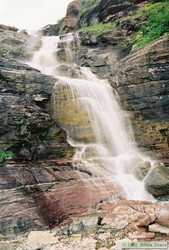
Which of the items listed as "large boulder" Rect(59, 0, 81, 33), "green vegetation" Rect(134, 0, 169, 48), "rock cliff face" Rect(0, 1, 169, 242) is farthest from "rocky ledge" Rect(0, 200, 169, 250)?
"large boulder" Rect(59, 0, 81, 33)

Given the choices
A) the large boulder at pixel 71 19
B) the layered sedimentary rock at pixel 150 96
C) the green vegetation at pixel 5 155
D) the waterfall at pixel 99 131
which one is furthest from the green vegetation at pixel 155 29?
the large boulder at pixel 71 19

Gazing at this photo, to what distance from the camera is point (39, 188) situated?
10281 millimetres

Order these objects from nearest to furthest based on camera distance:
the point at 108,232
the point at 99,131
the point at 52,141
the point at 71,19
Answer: the point at 108,232
the point at 52,141
the point at 99,131
the point at 71,19

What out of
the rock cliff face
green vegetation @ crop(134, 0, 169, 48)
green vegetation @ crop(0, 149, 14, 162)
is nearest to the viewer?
the rock cliff face

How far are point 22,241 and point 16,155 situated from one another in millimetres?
3689

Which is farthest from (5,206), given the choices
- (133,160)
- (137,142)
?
(137,142)

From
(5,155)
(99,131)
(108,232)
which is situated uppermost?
(99,131)

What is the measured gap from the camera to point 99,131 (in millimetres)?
14266

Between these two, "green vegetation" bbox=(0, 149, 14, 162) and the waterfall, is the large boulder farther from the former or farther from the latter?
"green vegetation" bbox=(0, 149, 14, 162)

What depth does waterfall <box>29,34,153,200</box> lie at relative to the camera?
12.2 m

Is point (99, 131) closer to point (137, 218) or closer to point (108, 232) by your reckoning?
point (137, 218)

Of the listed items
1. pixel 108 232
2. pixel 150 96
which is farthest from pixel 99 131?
pixel 108 232

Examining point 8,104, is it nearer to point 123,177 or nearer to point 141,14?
point 123,177

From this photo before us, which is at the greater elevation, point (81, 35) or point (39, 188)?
point (81, 35)
